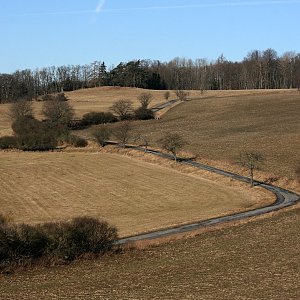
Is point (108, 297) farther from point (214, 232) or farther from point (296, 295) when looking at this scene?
point (214, 232)

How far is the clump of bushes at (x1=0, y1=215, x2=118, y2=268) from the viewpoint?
23.7 m

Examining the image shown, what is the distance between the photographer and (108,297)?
16125 millimetres

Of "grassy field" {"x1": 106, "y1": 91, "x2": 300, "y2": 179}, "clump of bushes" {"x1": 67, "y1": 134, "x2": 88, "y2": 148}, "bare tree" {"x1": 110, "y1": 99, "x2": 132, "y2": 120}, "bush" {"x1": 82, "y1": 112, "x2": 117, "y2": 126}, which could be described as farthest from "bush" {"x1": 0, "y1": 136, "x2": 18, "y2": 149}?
"bare tree" {"x1": 110, "y1": 99, "x2": 132, "y2": 120}

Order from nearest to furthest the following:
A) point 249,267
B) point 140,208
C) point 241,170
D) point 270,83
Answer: point 249,267, point 140,208, point 241,170, point 270,83

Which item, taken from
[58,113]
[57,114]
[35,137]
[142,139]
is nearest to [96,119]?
[58,113]

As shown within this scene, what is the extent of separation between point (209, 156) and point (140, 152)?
1327 cm

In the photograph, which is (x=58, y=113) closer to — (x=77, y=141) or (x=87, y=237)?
(x=77, y=141)

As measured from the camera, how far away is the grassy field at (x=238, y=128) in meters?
64.2

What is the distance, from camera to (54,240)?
24828 millimetres

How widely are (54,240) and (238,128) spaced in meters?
70.1

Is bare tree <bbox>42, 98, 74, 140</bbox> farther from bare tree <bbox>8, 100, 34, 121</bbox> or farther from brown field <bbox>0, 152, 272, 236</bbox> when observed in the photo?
brown field <bbox>0, 152, 272, 236</bbox>

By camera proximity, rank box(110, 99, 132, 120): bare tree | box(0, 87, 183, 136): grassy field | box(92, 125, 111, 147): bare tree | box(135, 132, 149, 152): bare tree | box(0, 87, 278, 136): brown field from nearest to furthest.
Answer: box(135, 132, 149, 152): bare tree, box(92, 125, 111, 147): bare tree, box(110, 99, 132, 120): bare tree, box(0, 87, 183, 136): grassy field, box(0, 87, 278, 136): brown field

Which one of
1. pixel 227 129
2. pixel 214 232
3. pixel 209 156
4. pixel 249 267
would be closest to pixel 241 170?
pixel 209 156

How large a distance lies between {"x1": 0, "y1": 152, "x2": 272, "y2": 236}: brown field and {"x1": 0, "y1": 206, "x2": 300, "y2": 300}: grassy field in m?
9.37
